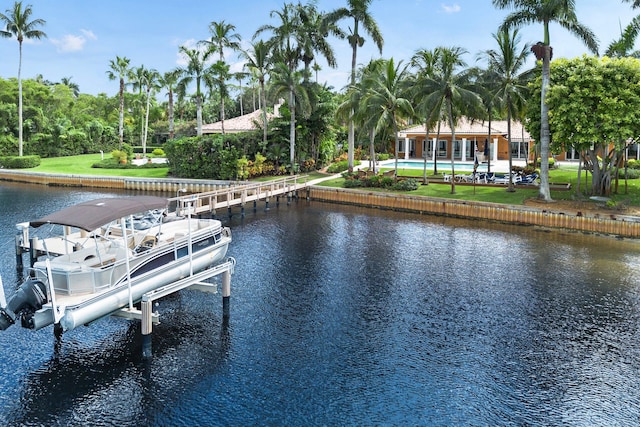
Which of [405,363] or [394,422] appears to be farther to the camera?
[405,363]

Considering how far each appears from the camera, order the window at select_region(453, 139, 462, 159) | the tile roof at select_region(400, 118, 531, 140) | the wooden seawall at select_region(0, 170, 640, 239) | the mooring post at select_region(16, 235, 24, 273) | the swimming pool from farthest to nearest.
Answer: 1. the window at select_region(453, 139, 462, 159)
2. the tile roof at select_region(400, 118, 531, 140)
3. the swimming pool
4. the wooden seawall at select_region(0, 170, 640, 239)
5. the mooring post at select_region(16, 235, 24, 273)

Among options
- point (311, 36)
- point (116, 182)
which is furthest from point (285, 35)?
point (116, 182)

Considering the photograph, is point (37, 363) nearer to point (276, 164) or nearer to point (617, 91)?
point (617, 91)

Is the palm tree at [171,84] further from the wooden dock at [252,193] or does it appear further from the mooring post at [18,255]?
the mooring post at [18,255]

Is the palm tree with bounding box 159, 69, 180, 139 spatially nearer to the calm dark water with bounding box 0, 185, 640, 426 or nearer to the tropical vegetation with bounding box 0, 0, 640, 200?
the tropical vegetation with bounding box 0, 0, 640, 200

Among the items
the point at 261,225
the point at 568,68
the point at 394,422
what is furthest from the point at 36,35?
the point at 394,422

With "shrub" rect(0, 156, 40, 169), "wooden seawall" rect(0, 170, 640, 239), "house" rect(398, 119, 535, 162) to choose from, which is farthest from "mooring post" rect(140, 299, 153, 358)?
"shrub" rect(0, 156, 40, 169)
